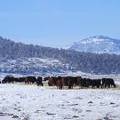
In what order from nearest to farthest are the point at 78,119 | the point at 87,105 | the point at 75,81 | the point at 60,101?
1. the point at 78,119
2. the point at 87,105
3. the point at 60,101
4. the point at 75,81

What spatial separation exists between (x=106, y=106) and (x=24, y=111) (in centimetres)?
522

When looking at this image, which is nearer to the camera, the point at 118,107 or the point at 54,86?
the point at 118,107

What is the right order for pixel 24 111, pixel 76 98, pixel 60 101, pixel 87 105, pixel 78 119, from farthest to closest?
pixel 76 98
pixel 60 101
pixel 87 105
pixel 24 111
pixel 78 119

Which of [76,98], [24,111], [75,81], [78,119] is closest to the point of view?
[78,119]

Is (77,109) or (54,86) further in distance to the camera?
(54,86)

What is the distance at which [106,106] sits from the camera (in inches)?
1254

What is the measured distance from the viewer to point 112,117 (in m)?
27.1

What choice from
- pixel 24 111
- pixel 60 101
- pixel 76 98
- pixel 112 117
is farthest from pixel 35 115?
pixel 76 98

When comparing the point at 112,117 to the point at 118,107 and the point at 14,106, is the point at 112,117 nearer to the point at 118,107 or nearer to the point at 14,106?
the point at 118,107

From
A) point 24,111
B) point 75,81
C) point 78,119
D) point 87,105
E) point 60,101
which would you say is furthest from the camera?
point 75,81

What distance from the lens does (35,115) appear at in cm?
2806

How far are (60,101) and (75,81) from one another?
21.4 meters

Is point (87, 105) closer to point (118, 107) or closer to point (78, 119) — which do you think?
point (118, 107)

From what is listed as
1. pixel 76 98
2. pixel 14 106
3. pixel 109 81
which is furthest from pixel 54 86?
pixel 14 106
